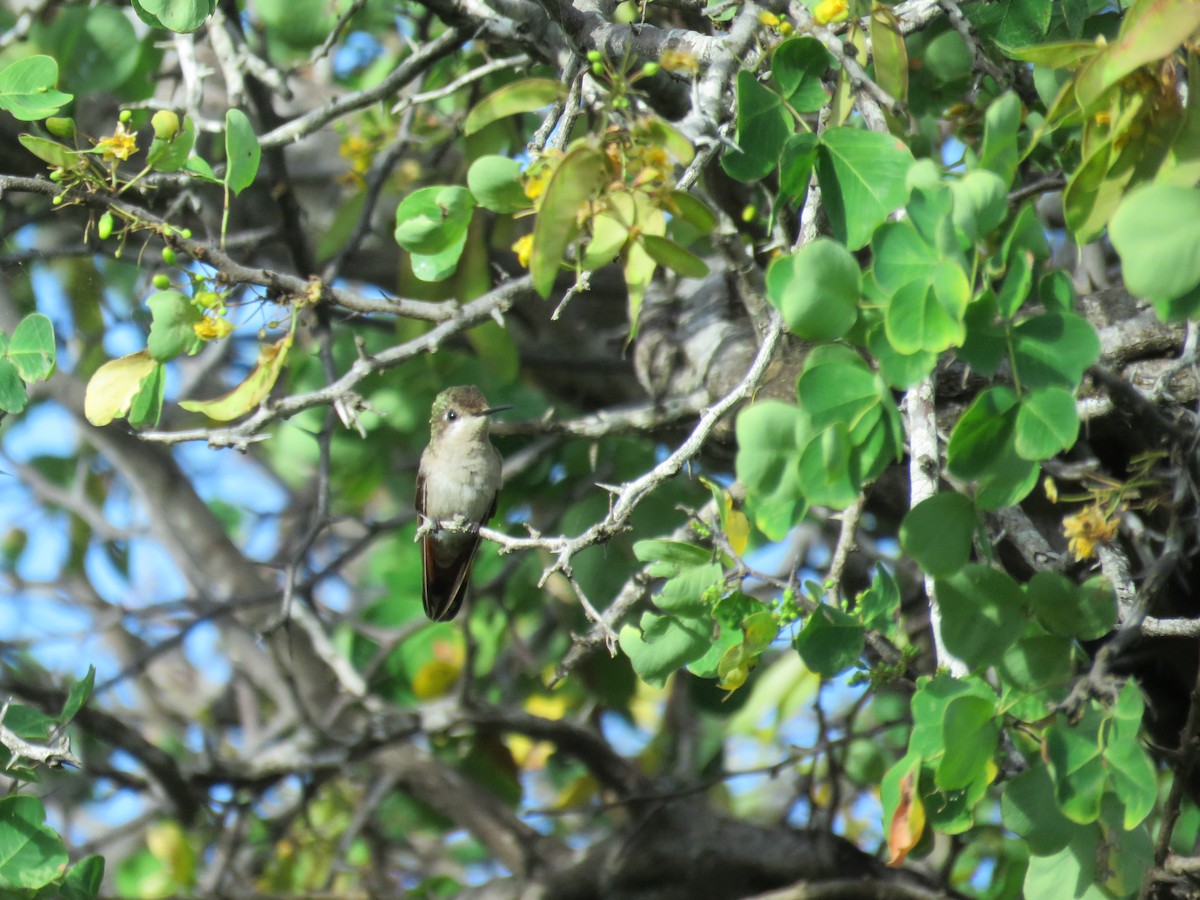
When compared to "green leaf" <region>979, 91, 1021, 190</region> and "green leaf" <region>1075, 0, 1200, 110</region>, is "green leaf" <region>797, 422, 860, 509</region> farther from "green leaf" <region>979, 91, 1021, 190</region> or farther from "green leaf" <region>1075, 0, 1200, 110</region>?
"green leaf" <region>1075, 0, 1200, 110</region>

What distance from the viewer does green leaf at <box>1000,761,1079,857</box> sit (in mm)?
1932

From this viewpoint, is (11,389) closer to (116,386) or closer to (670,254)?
(116,386)

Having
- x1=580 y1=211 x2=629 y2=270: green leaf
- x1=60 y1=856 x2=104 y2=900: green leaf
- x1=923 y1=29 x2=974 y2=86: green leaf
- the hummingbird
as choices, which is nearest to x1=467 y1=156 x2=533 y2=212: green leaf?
x1=580 y1=211 x2=629 y2=270: green leaf

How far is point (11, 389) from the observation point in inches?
97.3

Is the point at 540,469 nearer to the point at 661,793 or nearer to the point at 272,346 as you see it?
the point at 661,793

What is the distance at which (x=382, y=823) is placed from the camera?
19.4 ft

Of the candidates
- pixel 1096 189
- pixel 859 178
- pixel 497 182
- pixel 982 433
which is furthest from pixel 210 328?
pixel 1096 189

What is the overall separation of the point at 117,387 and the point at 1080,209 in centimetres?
190

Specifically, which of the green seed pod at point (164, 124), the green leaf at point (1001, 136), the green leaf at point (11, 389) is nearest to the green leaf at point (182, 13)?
the green seed pod at point (164, 124)

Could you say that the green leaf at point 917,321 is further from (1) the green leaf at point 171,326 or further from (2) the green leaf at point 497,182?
(1) the green leaf at point 171,326

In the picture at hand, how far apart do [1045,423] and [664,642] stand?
2.74 feet

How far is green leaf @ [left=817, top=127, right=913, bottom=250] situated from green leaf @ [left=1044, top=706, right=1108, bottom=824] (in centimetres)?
82

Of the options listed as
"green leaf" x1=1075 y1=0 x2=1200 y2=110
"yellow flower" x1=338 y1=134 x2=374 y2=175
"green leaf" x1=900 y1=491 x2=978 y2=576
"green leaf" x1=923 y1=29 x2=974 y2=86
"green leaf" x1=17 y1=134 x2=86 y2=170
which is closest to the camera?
"green leaf" x1=1075 y1=0 x2=1200 y2=110

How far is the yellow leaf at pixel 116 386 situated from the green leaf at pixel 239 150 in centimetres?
42
